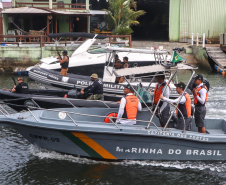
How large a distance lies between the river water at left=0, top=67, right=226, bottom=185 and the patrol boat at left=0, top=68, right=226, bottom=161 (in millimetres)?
231

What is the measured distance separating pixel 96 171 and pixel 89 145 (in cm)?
64

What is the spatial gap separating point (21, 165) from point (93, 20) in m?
28.3

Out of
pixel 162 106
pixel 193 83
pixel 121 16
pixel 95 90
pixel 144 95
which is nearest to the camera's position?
pixel 162 106

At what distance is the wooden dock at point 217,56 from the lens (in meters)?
25.7

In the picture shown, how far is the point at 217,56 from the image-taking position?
26.7 meters

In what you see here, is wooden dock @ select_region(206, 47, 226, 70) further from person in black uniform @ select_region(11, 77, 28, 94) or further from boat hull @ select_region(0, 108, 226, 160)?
boat hull @ select_region(0, 108, 226, 160)

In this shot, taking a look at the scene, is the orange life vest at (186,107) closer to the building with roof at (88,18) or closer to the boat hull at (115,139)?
the boat hull at (115,139)

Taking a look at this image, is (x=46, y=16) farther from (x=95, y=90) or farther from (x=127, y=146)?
(x=127, y=146)

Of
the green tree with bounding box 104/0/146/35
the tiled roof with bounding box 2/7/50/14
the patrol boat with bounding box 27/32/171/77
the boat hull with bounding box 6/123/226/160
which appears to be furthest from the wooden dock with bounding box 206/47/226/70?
the boat hull with bounding box 6/123/226/160

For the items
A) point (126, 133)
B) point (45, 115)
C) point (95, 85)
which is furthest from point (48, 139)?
point (95, 85)

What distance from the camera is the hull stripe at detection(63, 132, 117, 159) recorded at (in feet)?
30.5

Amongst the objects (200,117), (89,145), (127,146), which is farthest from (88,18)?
(127,146)

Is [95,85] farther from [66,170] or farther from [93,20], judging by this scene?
[93,20]

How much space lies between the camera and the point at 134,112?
9.52 m
